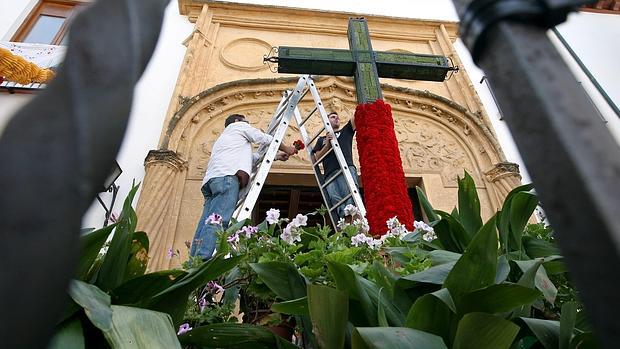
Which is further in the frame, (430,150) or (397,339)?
(430,150)

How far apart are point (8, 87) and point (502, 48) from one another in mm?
5053

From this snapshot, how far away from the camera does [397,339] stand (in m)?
0.62

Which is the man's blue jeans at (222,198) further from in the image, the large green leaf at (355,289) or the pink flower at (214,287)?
the large green leaf at (355,289)

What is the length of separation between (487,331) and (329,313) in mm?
254

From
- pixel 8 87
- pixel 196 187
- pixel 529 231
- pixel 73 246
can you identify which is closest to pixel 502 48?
pixel 73 246

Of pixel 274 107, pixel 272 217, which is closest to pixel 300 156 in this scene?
pixel 274 107

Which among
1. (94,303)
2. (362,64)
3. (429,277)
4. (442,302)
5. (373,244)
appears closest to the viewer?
(94,303)

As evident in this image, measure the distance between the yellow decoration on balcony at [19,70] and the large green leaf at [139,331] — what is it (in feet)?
14.0

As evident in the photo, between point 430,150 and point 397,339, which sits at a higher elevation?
point 430,150

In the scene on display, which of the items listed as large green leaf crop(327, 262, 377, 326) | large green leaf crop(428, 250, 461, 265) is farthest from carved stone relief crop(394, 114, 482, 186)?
large green leaf crop(327, 262, 377, 326)

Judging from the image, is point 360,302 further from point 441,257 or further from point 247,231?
point 247,231

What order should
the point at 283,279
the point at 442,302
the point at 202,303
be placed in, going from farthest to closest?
the point at 202,303
the point at 283,279
the point at 442,302

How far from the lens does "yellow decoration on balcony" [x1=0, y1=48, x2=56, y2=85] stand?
4.08 meters

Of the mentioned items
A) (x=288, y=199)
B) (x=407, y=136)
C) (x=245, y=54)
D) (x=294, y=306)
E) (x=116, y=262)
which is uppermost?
(x=245, y=54)
